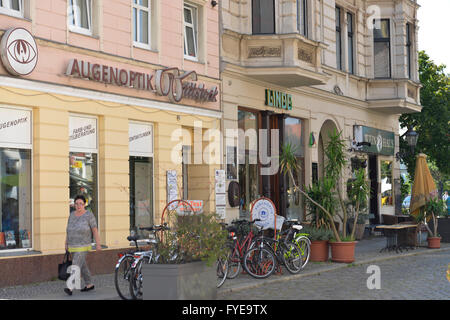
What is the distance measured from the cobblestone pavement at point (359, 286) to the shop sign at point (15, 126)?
4.70 m

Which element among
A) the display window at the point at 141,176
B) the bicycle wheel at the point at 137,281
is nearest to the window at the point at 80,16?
the display window at the point at 141,176

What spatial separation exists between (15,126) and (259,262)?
5.05 meters

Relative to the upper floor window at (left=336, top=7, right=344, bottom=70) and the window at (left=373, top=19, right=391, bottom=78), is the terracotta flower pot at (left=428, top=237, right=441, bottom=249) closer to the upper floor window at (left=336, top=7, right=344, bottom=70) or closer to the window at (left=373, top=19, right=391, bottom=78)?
the upper floor window at (left=336, top=7, right=344, bottom=70)

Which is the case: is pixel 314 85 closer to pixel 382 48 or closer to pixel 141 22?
pixel 382 48

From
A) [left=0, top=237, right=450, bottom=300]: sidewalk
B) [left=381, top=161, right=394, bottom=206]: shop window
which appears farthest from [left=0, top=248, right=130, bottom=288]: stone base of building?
[left=381, top=161, right=394, bottom=206]: shop window

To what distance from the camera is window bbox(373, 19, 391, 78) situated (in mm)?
28355

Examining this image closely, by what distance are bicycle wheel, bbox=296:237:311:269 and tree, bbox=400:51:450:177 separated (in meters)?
17.9

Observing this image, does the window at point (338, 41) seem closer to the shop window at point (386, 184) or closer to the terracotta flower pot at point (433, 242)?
the shop window at point (386, 184)

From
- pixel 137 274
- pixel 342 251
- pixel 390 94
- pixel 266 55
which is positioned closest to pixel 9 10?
pixel 137 274

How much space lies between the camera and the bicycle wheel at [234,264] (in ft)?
44.7

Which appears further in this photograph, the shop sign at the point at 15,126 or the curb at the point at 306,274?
the shop sign at the point at 15,126

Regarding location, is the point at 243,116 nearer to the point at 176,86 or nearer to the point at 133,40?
the point at 176,86

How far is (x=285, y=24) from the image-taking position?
20.7 m
